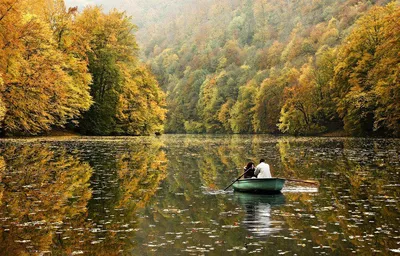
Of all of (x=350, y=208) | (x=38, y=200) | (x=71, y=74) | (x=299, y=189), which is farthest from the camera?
(x=71, y=74)

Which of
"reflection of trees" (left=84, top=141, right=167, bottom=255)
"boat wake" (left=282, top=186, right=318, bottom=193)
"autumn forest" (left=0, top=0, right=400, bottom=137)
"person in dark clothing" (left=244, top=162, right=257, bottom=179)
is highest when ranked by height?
"autumn forest" (left=0, top=0, right=400, bottom=137)

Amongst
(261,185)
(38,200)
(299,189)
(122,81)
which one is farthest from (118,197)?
(122,81)

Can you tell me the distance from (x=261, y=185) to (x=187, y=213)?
611 cm

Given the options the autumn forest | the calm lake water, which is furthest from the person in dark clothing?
the autumn forest

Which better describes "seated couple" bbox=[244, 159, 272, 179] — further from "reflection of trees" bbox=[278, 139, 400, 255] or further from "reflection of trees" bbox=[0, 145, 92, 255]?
"reflection of trees" bbox=[0, 145, 92, 255]

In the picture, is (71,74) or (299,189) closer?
(299,189)

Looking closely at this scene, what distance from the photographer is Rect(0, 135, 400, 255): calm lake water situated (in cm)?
1338

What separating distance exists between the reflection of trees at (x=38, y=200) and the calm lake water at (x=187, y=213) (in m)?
0.03

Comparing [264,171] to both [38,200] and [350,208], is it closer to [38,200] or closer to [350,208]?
[350,208]

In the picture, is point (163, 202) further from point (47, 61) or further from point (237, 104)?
point (237, 104)

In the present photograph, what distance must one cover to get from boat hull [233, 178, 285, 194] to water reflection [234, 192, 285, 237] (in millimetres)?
308

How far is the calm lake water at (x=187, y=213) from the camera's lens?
43.9ft

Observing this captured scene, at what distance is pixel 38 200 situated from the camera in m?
20.2

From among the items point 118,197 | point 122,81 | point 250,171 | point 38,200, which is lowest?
point 118,197
